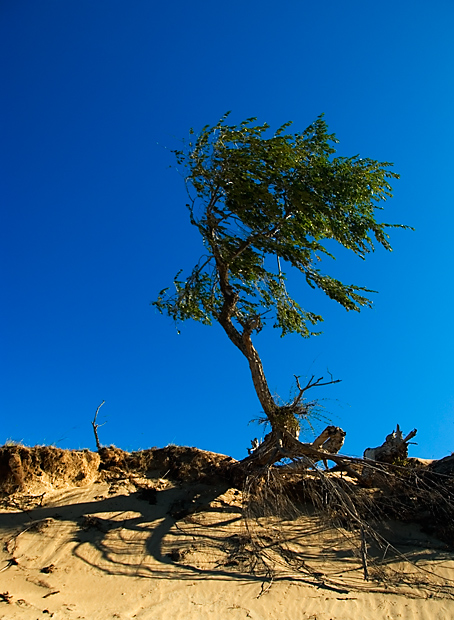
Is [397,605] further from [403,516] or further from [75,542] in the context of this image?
[75,542]

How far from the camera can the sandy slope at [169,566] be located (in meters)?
6.46

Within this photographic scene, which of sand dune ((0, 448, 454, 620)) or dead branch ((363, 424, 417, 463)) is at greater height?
dead branch ((363, 424, 417, 463))

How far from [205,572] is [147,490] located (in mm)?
2762

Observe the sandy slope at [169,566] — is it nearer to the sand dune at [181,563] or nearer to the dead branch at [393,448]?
the sand dune at [181,563]

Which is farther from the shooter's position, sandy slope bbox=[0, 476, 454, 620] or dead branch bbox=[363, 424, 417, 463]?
dead branch bbox=[363, 424, 417, 463]

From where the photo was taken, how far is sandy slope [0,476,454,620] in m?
6.46

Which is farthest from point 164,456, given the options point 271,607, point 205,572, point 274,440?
point 271,607

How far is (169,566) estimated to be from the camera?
24.6ft

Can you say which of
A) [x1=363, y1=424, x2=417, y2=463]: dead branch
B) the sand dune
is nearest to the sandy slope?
the sand dune

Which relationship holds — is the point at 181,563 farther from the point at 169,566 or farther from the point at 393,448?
the point at 393,448

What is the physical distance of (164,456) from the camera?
10969mm

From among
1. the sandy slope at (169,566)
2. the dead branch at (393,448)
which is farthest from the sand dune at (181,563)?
the dead branch at (393,448)

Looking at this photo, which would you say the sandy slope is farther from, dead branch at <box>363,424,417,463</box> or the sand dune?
dead branch at <box>363,424,417,463</box>

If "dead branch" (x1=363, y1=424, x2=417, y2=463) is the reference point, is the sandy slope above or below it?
below
